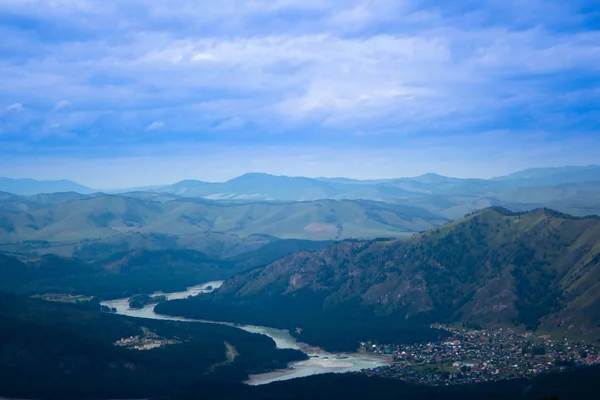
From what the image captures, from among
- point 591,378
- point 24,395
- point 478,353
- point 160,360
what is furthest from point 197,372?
point 591,378

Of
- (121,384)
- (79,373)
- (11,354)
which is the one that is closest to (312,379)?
(121,384)

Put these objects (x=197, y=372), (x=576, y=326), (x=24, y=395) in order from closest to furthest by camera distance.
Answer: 1. (x=24, y=395)
2. (x=197, y=372)
3. (x=576, y=326)

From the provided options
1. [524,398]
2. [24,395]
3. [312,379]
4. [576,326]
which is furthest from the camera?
[576,326]

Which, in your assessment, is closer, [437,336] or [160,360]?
[160,360]

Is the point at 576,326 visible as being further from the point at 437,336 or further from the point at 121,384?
the point at 121,384

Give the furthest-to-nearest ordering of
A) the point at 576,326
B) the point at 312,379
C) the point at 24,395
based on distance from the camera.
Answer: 1. the point at 576,326
2. the point at 312,379
3. the point at 24,395

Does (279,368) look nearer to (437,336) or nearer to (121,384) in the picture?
(121,384)
